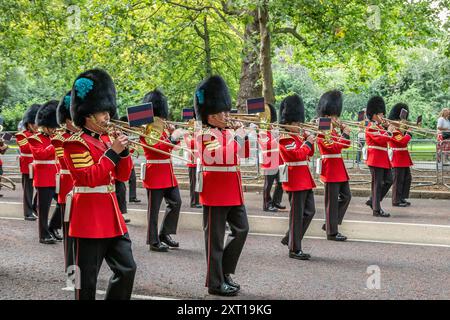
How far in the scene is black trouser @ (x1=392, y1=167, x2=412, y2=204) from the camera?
10.3 metres

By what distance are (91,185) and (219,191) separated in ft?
4.55

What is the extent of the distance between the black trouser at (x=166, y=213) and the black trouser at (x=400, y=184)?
4406 millimetres

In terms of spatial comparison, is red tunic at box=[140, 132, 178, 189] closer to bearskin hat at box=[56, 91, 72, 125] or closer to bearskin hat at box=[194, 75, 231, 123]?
bearskin hat at box=[56, 91, 72, 125]

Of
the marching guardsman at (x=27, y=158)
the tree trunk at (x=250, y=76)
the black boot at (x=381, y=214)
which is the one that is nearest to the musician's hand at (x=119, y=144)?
the marching guardsman at (x=27, y=158)

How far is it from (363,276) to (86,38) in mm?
11061

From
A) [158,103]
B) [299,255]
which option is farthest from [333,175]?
[158,103]

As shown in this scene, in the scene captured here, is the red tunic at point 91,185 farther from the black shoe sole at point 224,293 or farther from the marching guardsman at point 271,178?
the marching guardsman at point 271,178

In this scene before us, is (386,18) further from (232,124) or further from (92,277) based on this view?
(92,277)

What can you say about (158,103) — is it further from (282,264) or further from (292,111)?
(282,264)

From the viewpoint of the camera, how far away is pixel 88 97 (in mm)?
4270

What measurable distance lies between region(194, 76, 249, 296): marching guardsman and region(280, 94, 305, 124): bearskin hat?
1592mm

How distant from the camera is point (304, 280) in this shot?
559 cm

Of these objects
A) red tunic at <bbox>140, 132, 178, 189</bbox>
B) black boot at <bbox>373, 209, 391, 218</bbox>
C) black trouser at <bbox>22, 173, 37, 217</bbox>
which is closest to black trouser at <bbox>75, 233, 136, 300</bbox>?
red tunic at <bbox>140, 132, 178, 189</bbox>
